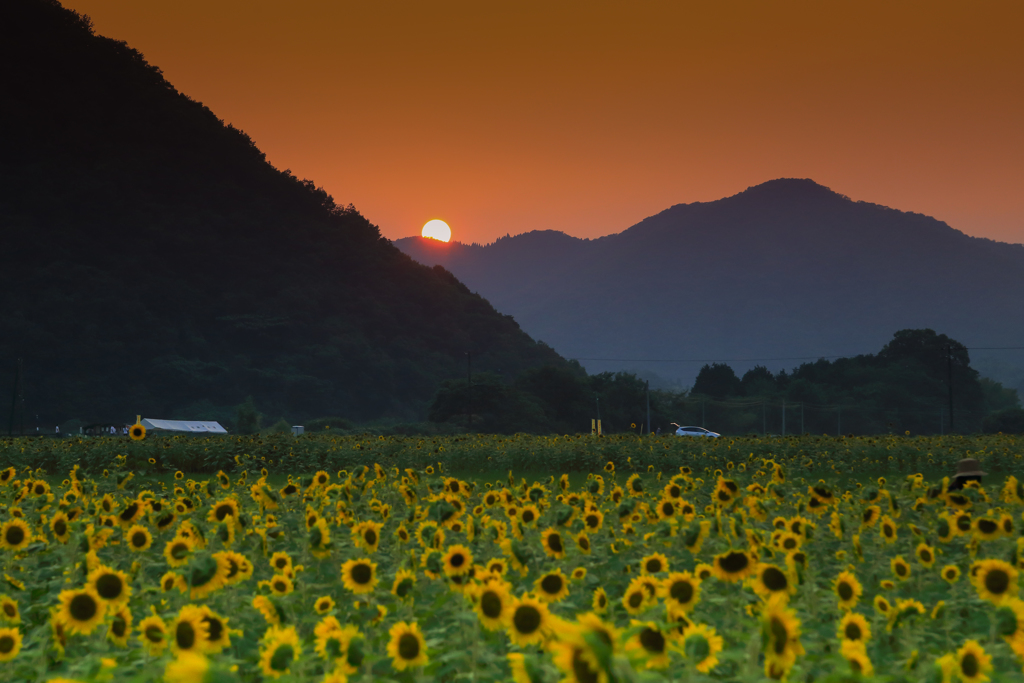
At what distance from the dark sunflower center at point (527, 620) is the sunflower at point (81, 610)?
1.81 meters

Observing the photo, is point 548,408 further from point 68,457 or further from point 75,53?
point 75,53

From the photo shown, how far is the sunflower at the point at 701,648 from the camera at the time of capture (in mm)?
3008

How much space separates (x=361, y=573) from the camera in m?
4.49

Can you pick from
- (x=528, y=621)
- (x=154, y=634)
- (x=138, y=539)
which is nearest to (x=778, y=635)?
(x=528, y=621)

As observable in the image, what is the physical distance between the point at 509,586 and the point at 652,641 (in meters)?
1.23

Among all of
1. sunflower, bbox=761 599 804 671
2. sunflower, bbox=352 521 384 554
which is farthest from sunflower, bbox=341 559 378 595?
sunflower, bbox=761 599 804 671

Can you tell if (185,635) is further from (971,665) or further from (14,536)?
(971,665)

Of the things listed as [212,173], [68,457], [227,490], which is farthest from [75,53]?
[227,490]

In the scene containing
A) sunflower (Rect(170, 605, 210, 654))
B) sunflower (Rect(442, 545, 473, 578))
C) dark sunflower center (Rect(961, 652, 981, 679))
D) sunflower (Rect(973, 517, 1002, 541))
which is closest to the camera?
dark sunflower center (Rect(961, 652, 981, 679))

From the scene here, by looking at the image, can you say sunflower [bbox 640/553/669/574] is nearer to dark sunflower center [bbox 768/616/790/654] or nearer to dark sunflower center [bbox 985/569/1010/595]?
dark sunflower center [bbox 985/569/1010/595]

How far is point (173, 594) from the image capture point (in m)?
4.56

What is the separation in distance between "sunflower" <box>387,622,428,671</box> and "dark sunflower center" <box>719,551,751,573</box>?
1636 mm

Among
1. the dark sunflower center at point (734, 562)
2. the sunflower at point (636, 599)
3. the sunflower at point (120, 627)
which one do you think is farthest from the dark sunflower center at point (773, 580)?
the sunflower at point (120, 627)

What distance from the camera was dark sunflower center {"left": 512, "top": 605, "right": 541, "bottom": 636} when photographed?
319 centimetres
